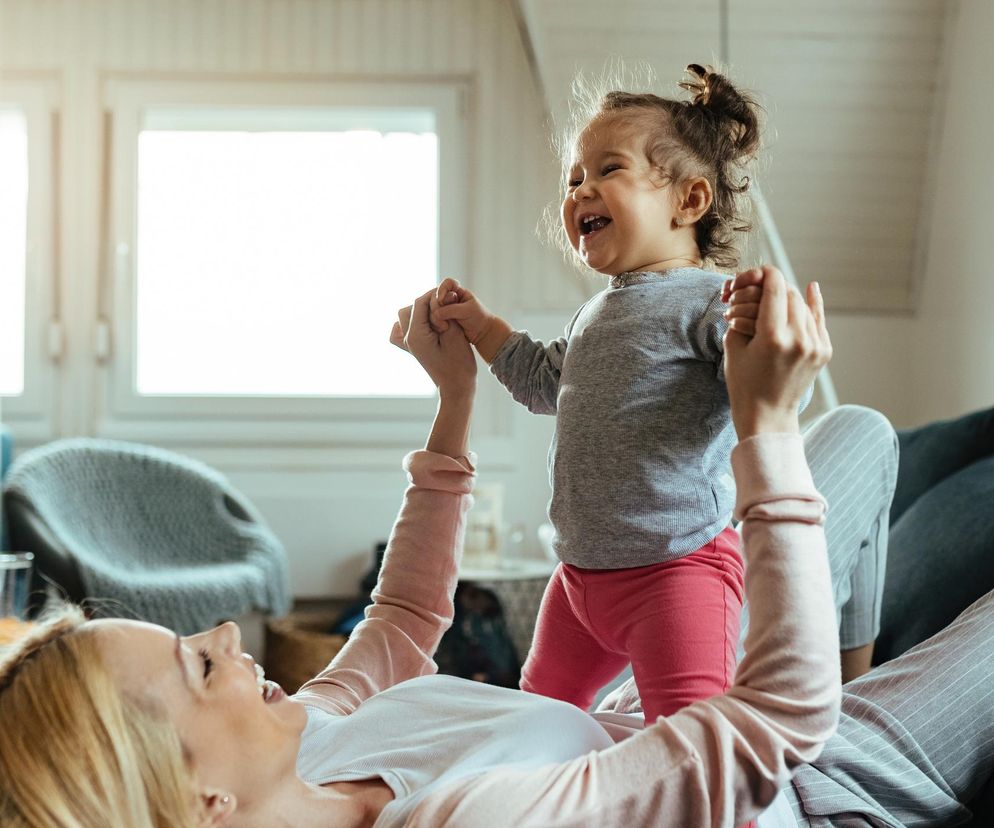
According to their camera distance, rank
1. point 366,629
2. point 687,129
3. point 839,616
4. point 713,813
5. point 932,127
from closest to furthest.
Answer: point 713,813 < point 366,629 < point 687,129 < point 839,616 < point 932,127

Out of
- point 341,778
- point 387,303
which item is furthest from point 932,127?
point 341,778

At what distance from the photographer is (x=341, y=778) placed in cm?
97

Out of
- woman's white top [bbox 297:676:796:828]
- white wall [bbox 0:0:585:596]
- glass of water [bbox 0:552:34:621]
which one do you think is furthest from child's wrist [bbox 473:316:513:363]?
white wall [bbox 0:0:585:596]

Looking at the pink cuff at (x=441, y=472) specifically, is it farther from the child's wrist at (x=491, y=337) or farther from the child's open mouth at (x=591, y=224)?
the child's open mouth at (x=591, y=224)

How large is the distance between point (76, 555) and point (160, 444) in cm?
100

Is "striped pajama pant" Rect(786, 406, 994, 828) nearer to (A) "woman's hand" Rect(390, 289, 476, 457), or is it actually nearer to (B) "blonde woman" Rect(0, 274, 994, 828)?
(B) "blonde woman" Rect(0, 274, 994, 828)

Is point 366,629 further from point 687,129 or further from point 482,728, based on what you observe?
point 687,129

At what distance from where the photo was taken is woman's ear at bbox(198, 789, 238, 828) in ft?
2.91

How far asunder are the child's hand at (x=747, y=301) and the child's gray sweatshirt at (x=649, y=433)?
0.30 m

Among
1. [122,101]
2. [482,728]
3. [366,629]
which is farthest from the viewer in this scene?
[122,101]

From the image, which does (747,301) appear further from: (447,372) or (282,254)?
(282,254)

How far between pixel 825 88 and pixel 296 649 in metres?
2.55

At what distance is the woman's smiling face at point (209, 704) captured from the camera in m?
0.89

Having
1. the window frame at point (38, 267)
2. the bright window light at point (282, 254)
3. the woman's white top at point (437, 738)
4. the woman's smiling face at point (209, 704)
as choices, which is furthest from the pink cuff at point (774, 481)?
the window frame at point (38, 267)
